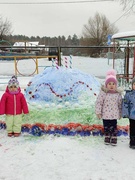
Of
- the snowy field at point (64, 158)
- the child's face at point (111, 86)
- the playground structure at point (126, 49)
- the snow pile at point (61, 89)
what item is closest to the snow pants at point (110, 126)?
the snowy field at point (64, 158)

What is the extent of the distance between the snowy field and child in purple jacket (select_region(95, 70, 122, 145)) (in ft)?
0.61

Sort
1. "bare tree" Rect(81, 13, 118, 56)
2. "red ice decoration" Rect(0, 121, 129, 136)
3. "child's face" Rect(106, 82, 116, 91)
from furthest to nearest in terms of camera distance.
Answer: "bare tree" Rect(81, 13, 118, 56) → "red ice decoration" Rect(0, 121, 129, 136) → "child's face" Rect(106, 82, 116, 91)

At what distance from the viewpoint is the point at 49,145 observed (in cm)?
436

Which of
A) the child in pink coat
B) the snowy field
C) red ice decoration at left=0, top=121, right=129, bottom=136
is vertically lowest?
the snowy field

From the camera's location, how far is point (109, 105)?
14.8ft

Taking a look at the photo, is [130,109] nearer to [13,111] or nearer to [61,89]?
[61,89]

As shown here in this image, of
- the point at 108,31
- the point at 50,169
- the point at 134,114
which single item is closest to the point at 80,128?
the point at 134,114

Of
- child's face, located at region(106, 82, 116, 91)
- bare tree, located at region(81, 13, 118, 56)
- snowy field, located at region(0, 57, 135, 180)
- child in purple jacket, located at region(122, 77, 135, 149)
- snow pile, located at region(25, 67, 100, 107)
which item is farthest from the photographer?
bare tree, located at region(81, 13, 118, 56)

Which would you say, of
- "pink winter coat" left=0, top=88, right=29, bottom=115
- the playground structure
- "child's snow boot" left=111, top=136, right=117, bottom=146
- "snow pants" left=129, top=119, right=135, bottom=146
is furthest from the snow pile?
the playground structure

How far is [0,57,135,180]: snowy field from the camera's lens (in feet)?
11.4

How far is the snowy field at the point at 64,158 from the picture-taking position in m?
3.48

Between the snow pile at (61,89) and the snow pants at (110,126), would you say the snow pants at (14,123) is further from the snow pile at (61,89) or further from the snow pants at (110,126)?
the snow pants at (110,126)

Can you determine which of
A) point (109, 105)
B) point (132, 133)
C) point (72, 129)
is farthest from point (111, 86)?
point (72, 129)

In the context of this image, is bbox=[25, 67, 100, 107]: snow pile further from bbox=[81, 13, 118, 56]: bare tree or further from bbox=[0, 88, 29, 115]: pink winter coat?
bbox=[81, 13, 118, 56]: bare tree
